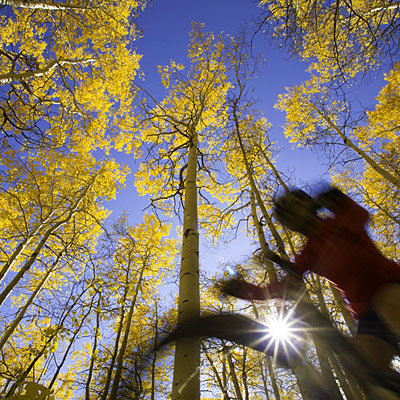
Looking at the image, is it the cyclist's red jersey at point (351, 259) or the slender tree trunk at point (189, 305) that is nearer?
the slender tree trunk at point (189, 305)

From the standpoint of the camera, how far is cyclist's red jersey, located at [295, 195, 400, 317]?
3.72ft

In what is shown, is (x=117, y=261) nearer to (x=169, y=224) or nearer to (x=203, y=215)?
(x=169, y=224)

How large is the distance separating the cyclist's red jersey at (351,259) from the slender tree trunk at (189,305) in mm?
787

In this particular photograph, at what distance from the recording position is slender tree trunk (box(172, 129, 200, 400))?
35.0 inches

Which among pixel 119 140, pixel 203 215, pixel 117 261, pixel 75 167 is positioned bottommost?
pixel 203 215

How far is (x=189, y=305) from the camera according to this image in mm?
1845

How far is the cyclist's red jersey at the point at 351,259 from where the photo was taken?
3.72 feet

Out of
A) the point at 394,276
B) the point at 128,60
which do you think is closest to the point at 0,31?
the point at 128,60

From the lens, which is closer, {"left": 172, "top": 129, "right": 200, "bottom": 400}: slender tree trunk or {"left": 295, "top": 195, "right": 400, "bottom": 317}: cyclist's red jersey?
{"left": 172, "top": 129, "right": 200, "bottom": 400}: slender tree trunk

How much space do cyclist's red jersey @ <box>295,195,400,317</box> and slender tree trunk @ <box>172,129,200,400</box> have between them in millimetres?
787

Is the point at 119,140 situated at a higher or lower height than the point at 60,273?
higher

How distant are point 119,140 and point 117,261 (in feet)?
14.8

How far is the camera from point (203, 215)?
242 inches

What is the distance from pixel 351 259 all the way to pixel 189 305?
1307mm
